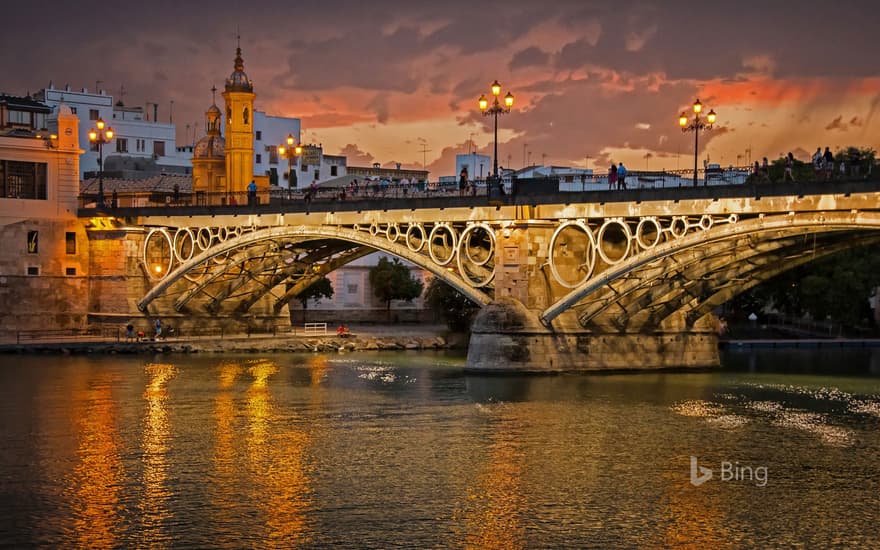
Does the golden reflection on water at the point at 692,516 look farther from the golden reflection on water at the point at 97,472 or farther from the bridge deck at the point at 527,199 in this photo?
the bridge deck at the point at 527,199

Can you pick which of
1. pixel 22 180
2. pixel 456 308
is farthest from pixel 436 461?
pixel 456 308

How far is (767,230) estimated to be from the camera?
4497cm

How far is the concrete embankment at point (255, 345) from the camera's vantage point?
2515 inches

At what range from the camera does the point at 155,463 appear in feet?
109

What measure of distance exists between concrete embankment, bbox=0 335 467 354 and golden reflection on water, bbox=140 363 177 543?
12.9 m

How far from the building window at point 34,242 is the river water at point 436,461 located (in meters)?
19.0

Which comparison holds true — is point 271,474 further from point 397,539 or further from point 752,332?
point 752,332

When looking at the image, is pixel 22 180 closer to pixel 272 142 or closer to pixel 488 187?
pixel 488 187

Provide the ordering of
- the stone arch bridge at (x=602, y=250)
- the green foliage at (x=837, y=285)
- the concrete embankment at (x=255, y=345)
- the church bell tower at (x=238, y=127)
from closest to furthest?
the stone arch bridge at (x=602, y=250) < the concrete embankment at (x=255, y=345) < the green foliage at (x=837, y=285) < the church bell tower at (x=238, y=127)

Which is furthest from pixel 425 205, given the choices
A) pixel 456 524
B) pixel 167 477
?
pixel 456 524

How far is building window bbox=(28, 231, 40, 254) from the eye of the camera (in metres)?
70.5

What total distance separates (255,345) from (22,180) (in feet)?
47.9

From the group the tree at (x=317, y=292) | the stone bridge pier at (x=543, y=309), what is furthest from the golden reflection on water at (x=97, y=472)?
the tree at (x=317, y=292)

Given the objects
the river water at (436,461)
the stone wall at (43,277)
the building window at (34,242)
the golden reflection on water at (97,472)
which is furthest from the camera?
the building window at (34,242)
